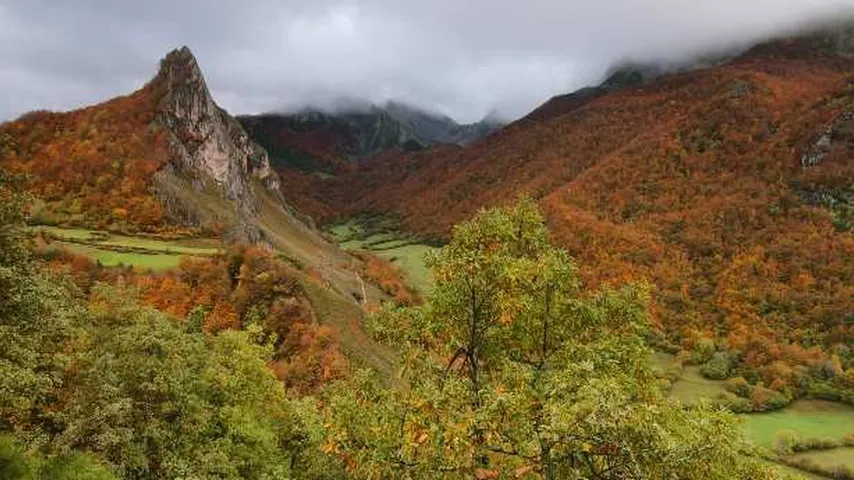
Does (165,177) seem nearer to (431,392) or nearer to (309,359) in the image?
(309,359)

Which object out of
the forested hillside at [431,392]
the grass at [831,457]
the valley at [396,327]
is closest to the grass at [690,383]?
the valley at [396,327]

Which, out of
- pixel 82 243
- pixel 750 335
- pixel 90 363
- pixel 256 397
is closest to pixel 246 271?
pixel 82 243

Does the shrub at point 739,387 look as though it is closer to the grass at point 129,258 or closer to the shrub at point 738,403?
the shrub at point 738,403

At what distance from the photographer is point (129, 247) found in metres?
99.4

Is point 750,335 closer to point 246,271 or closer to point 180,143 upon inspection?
point 246,271

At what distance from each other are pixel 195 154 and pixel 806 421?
126m

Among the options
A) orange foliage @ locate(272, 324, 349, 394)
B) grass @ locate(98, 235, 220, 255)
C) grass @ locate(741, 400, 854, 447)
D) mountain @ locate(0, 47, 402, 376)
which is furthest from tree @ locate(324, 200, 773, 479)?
grass @ locate(741, 400, 854, 447)

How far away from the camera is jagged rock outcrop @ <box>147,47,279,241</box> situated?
133 meters

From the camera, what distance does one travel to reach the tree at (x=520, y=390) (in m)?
12.8

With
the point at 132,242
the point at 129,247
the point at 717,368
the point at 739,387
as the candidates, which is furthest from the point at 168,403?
the point at 717,368

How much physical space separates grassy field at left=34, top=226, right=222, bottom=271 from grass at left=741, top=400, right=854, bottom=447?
79.8 meters

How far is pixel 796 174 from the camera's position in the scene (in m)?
189

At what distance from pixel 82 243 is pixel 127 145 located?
4808 cm

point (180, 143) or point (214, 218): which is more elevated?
point (180, 143)
